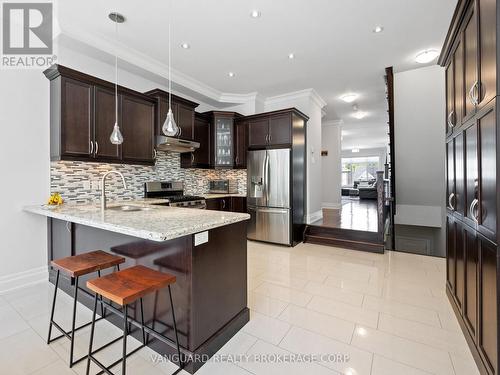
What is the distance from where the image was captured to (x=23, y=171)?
2777mm

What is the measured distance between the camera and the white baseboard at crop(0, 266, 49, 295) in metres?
2.66

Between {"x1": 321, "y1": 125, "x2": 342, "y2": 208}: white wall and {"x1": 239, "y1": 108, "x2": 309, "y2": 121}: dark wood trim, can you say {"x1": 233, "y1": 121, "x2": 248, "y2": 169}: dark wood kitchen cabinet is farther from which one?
{"x1": 321, "y1": 125, "x2": 342, "y2": 208}: white wall

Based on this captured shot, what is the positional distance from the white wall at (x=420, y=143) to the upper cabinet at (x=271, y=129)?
1744 millimetres

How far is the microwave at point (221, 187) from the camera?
5.36 m

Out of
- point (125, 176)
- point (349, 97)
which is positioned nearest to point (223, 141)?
point (125, 176)

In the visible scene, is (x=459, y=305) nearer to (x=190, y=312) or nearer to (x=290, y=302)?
(x=290, y=302)

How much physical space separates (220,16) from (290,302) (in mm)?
3260

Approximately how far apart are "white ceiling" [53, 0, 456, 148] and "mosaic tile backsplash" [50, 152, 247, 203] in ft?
5.42

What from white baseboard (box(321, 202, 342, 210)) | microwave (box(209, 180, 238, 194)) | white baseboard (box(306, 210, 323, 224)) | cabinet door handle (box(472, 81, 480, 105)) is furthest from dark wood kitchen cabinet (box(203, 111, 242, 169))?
white baseboard (box(321, 202, 342, 210))

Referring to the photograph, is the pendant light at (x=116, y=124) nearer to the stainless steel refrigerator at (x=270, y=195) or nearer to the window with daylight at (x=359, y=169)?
the stainless steel refrigerator at (x=270, y=195)

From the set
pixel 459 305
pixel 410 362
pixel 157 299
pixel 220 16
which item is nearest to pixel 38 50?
pixel 220 16

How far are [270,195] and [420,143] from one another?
274 centimetres

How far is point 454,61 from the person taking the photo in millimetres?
2102

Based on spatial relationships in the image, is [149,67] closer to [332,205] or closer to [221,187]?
[221,187]
